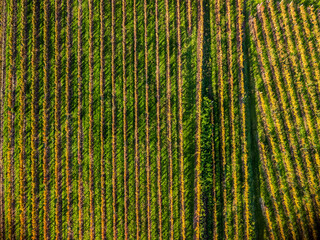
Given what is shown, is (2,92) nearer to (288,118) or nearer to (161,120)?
(161,120)

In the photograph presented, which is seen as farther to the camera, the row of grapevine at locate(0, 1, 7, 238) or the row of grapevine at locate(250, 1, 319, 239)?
the row of grapevine at locate(0, 1, 7, 238)

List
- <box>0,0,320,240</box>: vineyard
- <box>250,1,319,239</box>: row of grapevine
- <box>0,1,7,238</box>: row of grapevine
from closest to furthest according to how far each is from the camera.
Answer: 1. <box>250,1,319,239</box>: row of grapevine
2. <box>0,0,320,240</box>: vineyard
3. <box>0,1,7,238</box>: row of grapevine

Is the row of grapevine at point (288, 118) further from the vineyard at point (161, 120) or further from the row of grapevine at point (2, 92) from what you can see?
the row of grapevine at point (2, 92)

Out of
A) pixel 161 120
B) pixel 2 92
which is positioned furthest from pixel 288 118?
pixel 2 92

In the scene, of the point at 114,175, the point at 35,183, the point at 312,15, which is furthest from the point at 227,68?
the point at 35,183

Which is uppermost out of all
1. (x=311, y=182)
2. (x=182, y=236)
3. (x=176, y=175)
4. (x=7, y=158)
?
(x=7, y=158)

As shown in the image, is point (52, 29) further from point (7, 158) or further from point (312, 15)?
point (312, 15)

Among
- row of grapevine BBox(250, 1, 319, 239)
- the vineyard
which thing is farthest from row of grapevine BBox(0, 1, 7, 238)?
row of grapevine BBox(250, 1, 319, 239)

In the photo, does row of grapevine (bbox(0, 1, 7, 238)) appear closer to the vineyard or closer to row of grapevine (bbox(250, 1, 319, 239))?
the vineyard
